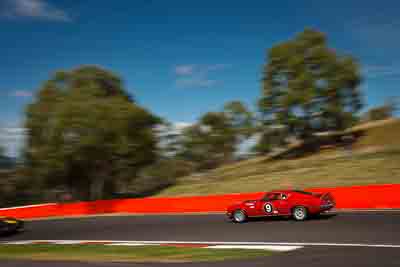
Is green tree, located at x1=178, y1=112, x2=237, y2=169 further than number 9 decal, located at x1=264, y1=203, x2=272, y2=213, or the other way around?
green tree, located at x1=178, y1=112, x2=237, y2=169

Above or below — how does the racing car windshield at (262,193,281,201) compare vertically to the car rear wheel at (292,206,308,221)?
above

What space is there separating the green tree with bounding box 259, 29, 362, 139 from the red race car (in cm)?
2757

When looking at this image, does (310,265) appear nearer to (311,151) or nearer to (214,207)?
(214,207)

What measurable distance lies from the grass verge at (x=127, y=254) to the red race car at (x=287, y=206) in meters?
5.71

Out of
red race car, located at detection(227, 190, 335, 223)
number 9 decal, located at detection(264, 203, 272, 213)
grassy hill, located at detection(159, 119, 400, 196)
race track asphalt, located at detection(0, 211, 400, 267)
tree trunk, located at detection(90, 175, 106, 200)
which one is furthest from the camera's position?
tree trunk, located at detection(90, 175, 106, 200)

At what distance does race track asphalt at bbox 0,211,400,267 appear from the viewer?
9.62m

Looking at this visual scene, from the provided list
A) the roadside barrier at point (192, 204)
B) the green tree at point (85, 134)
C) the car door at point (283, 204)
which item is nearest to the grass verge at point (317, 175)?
the green tree at point (85, 134)

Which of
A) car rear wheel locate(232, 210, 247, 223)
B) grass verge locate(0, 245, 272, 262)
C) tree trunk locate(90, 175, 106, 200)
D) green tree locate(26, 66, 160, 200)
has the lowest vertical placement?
grass verge locate(0, 245, 272, 262)

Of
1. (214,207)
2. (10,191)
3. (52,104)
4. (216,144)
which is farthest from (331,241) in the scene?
(216,144)

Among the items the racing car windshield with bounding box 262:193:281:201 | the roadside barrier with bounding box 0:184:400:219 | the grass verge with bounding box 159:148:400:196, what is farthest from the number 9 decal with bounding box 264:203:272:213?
the grass verge with bounding box 159:148:400:196

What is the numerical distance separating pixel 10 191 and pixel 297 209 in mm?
51272

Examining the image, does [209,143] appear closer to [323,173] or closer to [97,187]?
[97,187]

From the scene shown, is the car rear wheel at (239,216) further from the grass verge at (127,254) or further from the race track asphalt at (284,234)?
the grass verge at (127,254)

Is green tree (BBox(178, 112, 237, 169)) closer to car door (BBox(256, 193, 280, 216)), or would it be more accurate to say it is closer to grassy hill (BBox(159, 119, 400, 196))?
grassy hill (BBox(159, 119, 400, 196))
